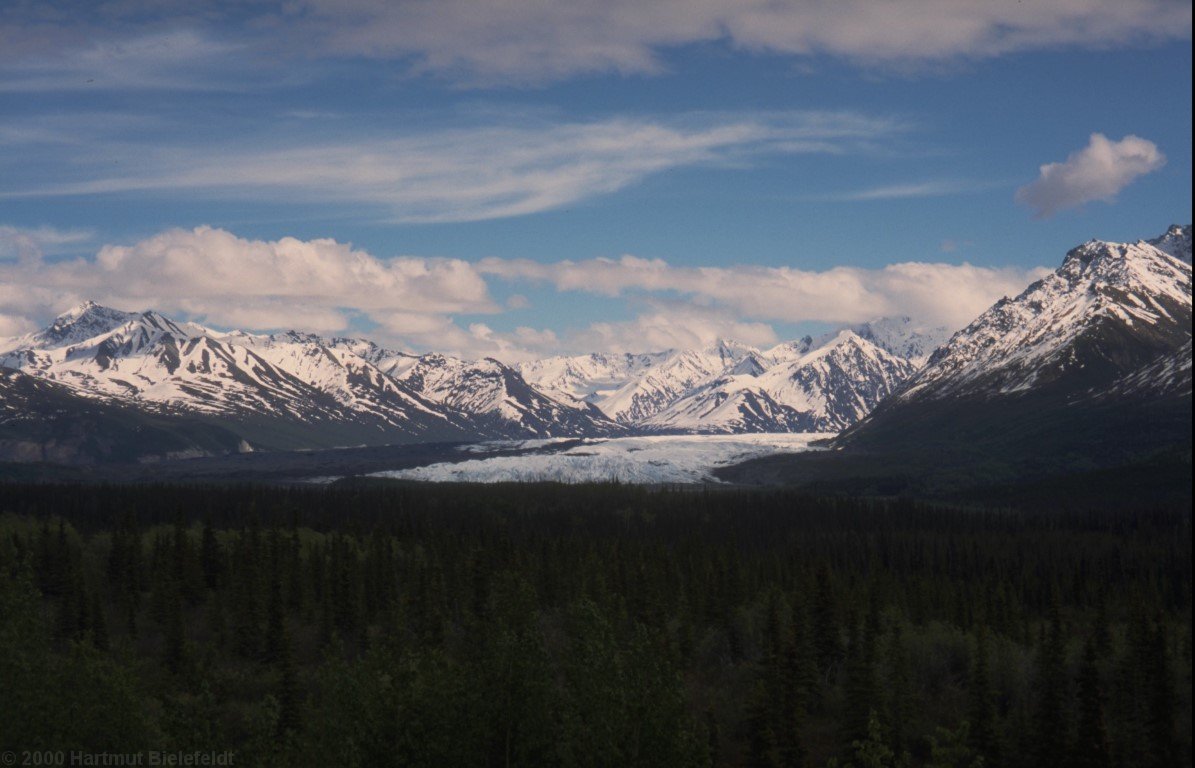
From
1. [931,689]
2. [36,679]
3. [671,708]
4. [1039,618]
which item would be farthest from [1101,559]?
[36,679]

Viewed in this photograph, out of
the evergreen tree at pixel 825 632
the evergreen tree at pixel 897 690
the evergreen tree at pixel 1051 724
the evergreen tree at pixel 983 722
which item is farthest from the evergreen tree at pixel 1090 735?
the evergreen tree at pixel 825 632

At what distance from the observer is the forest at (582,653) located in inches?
2726

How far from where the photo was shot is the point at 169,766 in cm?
5784

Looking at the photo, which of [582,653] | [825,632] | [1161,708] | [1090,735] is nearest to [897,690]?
[825,632]

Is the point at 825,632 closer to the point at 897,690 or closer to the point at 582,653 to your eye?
the point at 897,690

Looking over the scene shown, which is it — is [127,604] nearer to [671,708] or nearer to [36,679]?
[36,679]

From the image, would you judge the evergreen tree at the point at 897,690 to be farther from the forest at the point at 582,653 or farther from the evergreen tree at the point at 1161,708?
the evergreen tree at the point at 1161,708

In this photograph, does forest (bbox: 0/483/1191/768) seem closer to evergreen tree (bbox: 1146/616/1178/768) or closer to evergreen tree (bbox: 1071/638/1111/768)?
evergreen tree (bbox: 1071/638/1111/768)

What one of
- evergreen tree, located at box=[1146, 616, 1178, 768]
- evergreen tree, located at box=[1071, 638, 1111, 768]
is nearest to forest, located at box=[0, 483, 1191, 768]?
evergreen tree, located at box=[1071, 638, 1111, 768]

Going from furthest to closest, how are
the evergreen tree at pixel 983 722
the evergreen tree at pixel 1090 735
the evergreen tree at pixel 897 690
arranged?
the evergreen tree at pixel 897 690
the evergreen tree at pixel 983 722
the evergreen tree at pixel 1090 735

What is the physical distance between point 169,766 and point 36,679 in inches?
793

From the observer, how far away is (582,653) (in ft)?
230

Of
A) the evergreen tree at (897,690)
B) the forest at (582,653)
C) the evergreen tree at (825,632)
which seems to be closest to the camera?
the forest at (582,653)

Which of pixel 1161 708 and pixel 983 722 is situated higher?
pixel 1161 708
